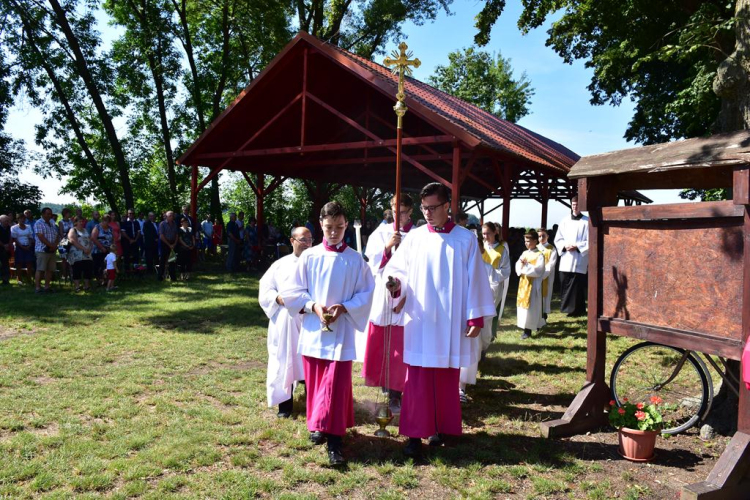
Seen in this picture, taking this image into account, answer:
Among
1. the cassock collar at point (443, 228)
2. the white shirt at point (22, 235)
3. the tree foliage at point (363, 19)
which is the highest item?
the tree foliage at point (363, 19)

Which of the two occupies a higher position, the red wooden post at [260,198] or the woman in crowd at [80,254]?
the red wooden post at [260,198]

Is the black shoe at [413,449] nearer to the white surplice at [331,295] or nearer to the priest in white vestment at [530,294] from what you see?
the white surplice at [331,295]

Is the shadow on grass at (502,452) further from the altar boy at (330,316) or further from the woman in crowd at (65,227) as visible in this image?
the woman in crowd at (65,227)

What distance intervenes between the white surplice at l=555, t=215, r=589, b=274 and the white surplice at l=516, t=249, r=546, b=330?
4.59 ft

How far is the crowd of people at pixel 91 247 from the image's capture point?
1225cm

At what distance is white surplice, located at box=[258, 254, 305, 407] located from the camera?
499 cm

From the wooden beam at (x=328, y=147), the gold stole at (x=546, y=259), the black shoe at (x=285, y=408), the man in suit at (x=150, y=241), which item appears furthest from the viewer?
the man in suit at (x=150, y=241)

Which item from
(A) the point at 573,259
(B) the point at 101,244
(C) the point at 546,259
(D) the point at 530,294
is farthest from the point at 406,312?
(B) the point at 101,244

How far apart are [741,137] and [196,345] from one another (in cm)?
679

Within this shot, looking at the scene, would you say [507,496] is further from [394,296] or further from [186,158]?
[186,158]

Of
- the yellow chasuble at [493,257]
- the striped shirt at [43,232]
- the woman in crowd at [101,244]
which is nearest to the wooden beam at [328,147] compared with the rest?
the woman in crowd at [101,244]

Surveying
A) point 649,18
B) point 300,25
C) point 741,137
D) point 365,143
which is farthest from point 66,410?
point 300,25

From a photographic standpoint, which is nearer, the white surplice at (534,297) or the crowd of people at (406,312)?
the crowd of people at (406,312)

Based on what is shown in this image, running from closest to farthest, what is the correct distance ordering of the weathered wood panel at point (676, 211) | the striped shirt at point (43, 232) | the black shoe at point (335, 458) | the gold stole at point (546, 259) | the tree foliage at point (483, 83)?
the weathered wood panel at point (676, 211)
the black shoe at point (335, 458)
the gold stole at point (546, 259)
the striped shirt at point (43, 232)
the tree foliage at point (483, 83)
